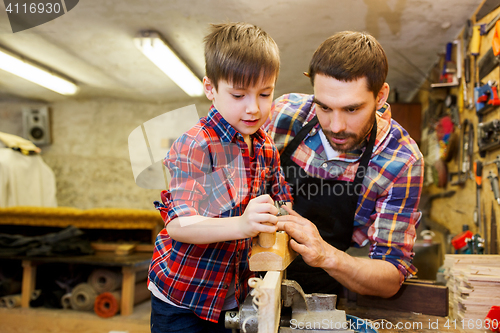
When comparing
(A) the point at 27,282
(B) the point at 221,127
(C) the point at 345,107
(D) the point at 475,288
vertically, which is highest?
(C) the point at 345,107

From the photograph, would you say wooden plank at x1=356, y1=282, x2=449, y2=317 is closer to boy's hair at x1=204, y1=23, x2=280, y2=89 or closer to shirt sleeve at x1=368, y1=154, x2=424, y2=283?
shirt sleeve at x1=368, y1=154, x2=424, y2=283

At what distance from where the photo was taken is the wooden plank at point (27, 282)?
3146 millimetres

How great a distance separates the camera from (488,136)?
210cm

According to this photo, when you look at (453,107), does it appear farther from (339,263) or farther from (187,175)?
(187,175)

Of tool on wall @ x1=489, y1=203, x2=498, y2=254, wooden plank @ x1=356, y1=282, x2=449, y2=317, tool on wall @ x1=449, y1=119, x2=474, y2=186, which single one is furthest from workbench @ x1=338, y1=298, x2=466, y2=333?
tool on wall @ x1=449, y1=119, x2=474, y2=186

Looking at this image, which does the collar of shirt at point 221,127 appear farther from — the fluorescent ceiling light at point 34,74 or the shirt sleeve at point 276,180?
the fluorescent ceiling light at point 34,74

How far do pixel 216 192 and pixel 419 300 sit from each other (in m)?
0.89

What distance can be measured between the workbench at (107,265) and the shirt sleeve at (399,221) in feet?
7.61

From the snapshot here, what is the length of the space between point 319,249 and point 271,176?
29cm

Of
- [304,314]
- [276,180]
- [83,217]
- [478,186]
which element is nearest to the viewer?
[304,314]

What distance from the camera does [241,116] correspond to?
32.0 inches

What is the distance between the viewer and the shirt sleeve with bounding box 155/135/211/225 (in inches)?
28.8

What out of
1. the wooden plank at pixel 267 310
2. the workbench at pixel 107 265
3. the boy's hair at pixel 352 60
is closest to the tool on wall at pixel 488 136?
the boy's hair at pixel 352 60

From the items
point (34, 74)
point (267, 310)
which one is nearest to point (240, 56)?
point (267, 310)
